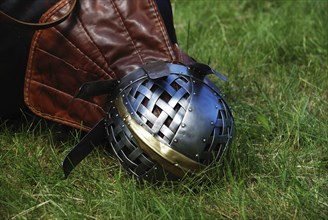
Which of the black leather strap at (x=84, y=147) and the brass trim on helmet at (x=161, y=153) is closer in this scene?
the brass trim on helmet at (x=161, y=153)

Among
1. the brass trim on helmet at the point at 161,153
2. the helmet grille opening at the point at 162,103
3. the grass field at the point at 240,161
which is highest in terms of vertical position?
the helmet grille opening at the point at 162,103

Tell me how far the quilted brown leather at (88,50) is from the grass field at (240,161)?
5.4 inches

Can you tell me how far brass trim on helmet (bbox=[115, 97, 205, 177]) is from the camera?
1774mm

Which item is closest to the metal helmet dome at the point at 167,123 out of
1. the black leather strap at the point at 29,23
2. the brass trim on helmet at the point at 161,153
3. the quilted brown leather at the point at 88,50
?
the brass trim on helmet at the point at 161,153

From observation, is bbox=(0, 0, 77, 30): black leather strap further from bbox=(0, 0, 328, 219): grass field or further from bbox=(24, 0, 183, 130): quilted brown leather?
bbox=(0, 0, 328, 219): grass field

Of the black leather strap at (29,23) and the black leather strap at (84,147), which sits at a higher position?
the black leather strap at (29,23)

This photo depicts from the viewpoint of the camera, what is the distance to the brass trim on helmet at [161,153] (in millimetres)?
1774

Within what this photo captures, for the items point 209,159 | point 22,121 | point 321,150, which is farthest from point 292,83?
point 22,121

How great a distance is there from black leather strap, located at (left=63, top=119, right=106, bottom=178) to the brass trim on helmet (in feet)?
0.42

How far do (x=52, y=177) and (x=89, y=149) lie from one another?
14cm

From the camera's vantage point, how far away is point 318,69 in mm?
2697

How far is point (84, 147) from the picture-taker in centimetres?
190

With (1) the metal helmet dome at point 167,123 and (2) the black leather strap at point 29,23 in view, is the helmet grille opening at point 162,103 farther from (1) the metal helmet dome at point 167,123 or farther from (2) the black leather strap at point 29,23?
(2) the black leather strap at point 29,23

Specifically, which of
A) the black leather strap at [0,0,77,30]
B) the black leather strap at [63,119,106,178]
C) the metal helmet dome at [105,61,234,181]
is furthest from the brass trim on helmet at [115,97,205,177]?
the black leather strap at [0,0,77,30]
